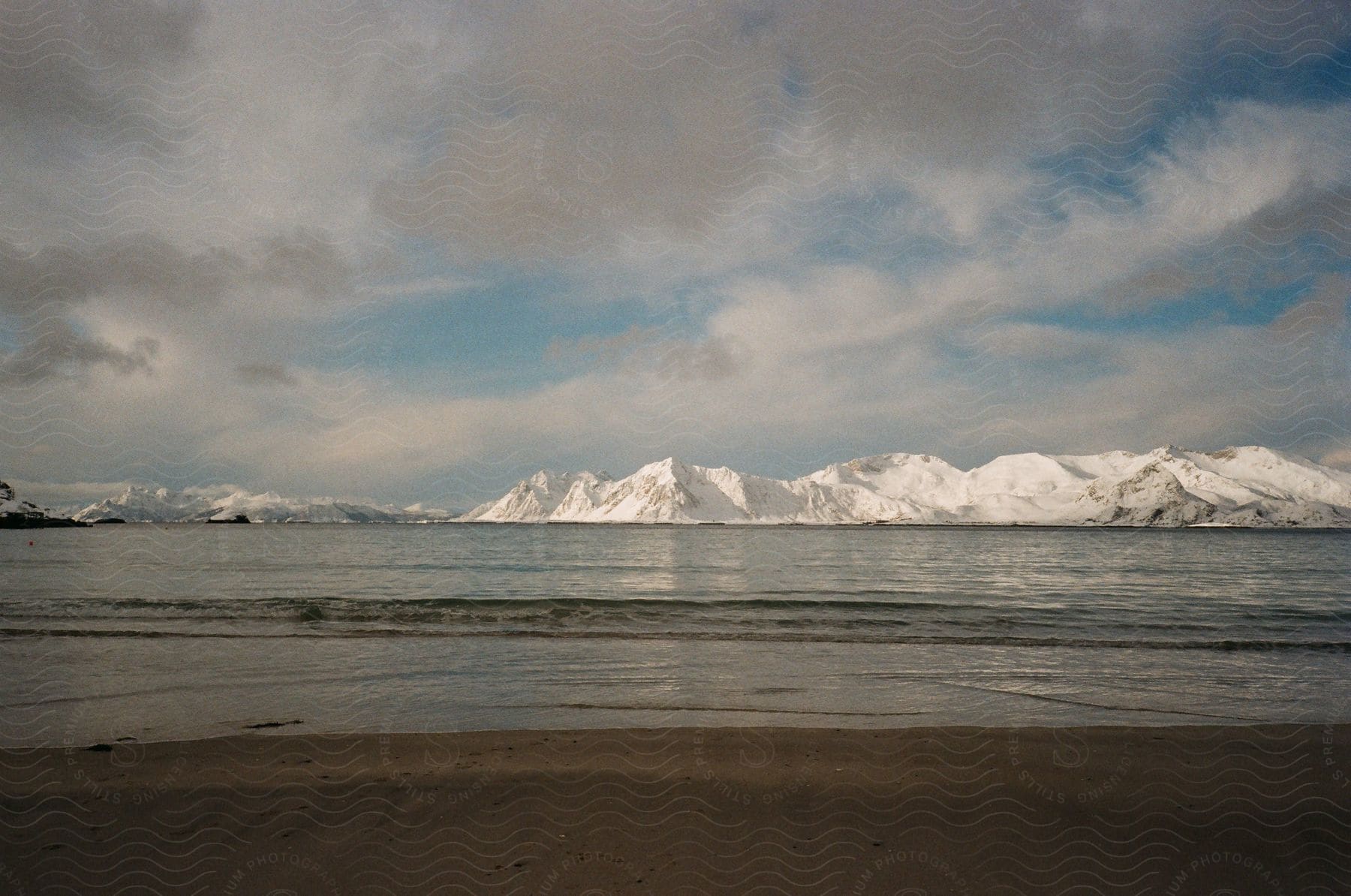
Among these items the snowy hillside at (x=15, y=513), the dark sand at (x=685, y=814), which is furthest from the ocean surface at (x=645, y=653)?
the snowy hillside at (x=15, y=513)

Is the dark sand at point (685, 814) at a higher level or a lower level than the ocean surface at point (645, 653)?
higher

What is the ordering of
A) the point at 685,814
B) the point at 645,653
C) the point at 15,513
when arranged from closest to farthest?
the point at 685,814, the point at 645,653, the point at 15,513

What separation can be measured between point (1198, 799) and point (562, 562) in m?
53.3

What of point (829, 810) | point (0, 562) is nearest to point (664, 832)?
point (829, 810)

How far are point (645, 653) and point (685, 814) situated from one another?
10.7m

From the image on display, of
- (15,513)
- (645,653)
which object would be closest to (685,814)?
(645,653)

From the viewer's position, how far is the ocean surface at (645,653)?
11.9 metres

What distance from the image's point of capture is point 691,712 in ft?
38.5

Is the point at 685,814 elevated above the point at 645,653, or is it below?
above

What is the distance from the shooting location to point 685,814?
287 inches

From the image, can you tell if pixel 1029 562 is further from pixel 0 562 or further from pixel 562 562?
pixel 0 562

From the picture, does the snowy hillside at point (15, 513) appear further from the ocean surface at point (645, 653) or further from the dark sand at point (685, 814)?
the dark sand at point (685, 814)

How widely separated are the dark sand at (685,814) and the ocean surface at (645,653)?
1584 millimetres

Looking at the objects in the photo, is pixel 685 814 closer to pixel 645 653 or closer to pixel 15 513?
pixel 645 653
